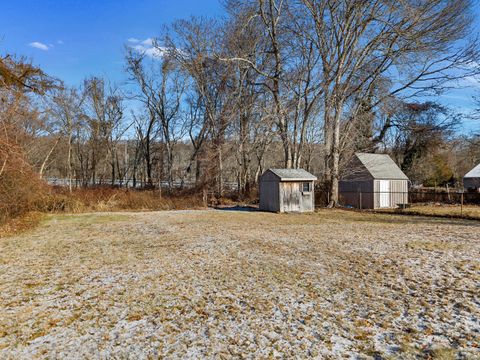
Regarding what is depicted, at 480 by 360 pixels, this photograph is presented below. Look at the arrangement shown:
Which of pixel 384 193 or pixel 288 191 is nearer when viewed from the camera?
pixel 288 191

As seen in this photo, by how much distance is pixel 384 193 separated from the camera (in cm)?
2112

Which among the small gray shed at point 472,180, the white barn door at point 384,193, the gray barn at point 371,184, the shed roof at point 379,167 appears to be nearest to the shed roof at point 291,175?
the gray barn at point 371,184

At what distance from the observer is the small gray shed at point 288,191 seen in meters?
17.1

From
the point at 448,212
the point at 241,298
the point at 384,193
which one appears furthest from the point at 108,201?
the point at 448,212

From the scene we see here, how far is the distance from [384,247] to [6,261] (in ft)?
28.1

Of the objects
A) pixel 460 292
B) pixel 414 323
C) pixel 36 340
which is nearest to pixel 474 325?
pixel 414 323

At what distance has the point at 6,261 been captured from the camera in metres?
7.16

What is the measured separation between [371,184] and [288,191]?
6.71 meters

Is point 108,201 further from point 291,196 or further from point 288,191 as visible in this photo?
point 291,196

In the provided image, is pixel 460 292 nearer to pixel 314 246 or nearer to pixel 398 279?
pixel 398 279

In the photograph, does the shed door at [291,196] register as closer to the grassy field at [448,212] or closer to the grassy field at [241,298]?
the grassy field at [448,212]

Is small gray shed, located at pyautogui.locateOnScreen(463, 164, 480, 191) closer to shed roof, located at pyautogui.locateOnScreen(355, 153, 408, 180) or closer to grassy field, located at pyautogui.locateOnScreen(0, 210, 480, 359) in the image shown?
shed roof, located at pyautogui.locateOnScreen(355, 153, 408, 180)

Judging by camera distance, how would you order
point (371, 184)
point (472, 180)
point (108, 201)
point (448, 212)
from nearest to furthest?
1. point (448, 212)
2. point (108, 201)
3. point (371, 184)
4. point (472, 180)

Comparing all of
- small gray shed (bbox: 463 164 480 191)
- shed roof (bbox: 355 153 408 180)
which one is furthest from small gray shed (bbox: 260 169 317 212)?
small gray shed (bbox: 463 164 480 191)
